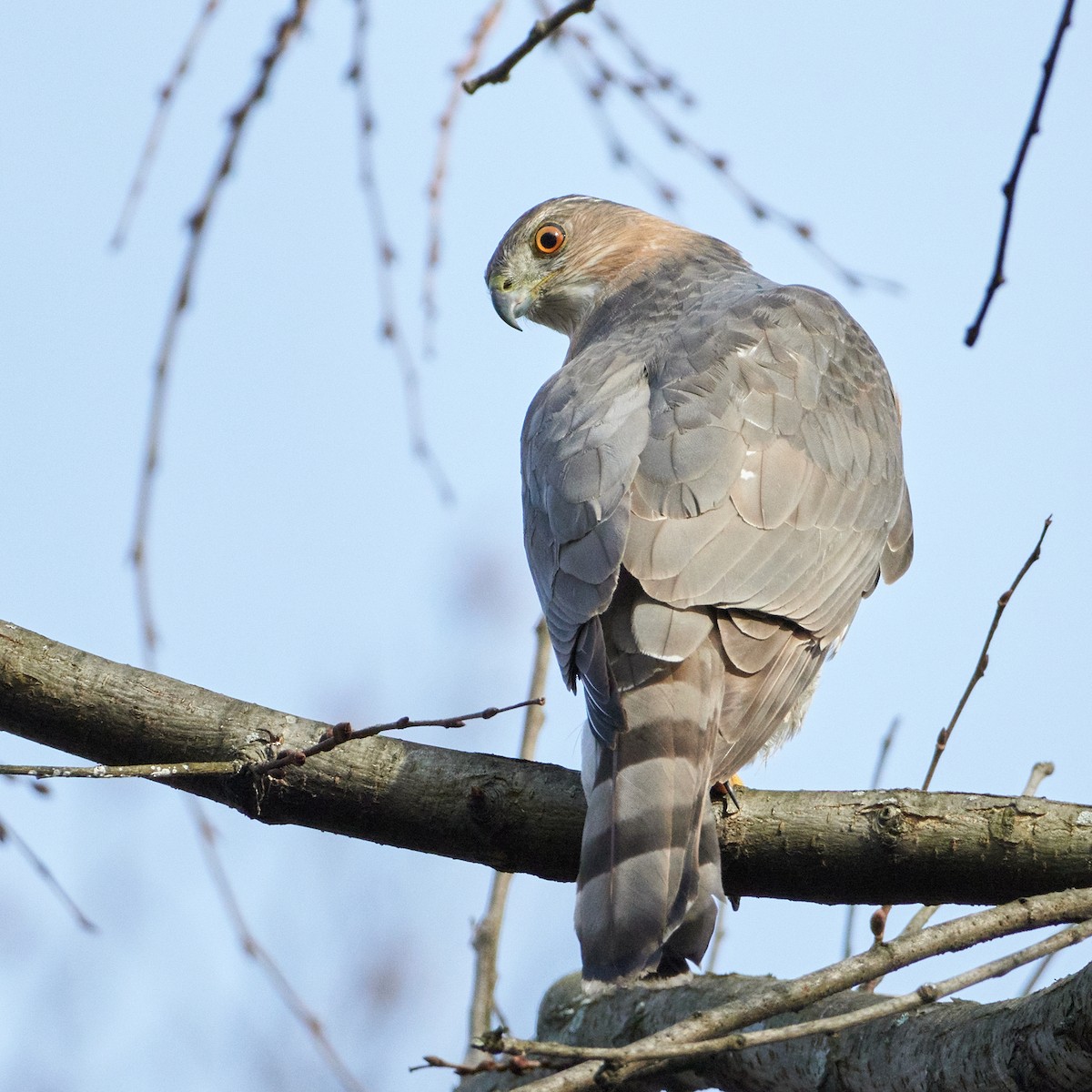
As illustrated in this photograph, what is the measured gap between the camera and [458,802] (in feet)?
9.82

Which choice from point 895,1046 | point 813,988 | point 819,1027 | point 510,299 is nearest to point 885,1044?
point 895,1046

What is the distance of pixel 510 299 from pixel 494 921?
2.86m

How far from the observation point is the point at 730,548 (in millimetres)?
3367

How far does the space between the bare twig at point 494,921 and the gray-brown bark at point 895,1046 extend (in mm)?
235

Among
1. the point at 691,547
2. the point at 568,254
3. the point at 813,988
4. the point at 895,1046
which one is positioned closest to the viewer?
the point at 813,988

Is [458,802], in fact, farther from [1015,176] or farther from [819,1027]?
[1015,176]

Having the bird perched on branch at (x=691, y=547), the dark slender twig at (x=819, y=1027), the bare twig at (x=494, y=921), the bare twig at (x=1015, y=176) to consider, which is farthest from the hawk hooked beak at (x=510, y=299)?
the dark slender twig at (x=819, y=1027)

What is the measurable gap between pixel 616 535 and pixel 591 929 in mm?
996

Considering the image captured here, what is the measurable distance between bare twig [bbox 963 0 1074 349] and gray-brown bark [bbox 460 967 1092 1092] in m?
1.13

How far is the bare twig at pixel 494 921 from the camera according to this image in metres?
4.04

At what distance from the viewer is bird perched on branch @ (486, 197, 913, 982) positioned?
9.35ft

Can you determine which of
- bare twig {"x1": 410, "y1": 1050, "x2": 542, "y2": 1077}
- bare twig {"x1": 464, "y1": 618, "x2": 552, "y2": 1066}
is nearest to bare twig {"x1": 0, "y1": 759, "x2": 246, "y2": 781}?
bare twig {"x1": 410, "y1": 1050, "x2": 542, "y2": 1077}

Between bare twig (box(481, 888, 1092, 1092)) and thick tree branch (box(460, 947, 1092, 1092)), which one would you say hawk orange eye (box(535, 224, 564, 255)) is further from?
bare twig (box(481, 888, 1092, 1092))

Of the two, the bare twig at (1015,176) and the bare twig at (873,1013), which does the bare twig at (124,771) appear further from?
the bare twig at (1015,176)
